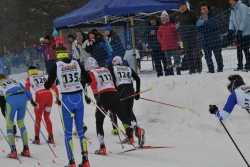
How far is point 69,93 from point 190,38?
497 centimetres

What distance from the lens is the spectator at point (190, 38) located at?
10375 millimetres

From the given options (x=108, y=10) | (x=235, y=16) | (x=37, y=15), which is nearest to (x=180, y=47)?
(x=235, y=16)

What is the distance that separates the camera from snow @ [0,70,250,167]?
6.86 m

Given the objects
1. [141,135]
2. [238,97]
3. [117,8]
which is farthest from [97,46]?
[238,97]

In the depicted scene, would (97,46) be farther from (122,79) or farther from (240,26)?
(240,26)

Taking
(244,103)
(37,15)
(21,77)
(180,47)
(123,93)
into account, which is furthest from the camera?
(37,15)

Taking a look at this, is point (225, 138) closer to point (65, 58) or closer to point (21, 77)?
point (65, 58)

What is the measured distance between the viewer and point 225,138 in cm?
802

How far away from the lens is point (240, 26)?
9000 mm

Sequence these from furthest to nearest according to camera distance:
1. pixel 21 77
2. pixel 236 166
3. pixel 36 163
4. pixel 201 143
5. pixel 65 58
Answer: pixel 21 77, pixel 201 143, pixel 36 163, pixel 65 58, pixel 236 166

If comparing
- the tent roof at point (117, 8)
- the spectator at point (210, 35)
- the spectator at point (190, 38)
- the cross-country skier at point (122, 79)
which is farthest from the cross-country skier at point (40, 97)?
the tent roof at point (117, 8)

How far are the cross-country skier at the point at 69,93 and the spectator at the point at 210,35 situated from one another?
14.9ft

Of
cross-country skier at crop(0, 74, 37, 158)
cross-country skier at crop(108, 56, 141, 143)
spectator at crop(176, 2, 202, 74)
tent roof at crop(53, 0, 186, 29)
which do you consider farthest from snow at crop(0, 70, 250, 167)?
tent roof at crop(53, 0, 186, 29)

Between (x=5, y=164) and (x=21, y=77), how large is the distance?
13229mm
